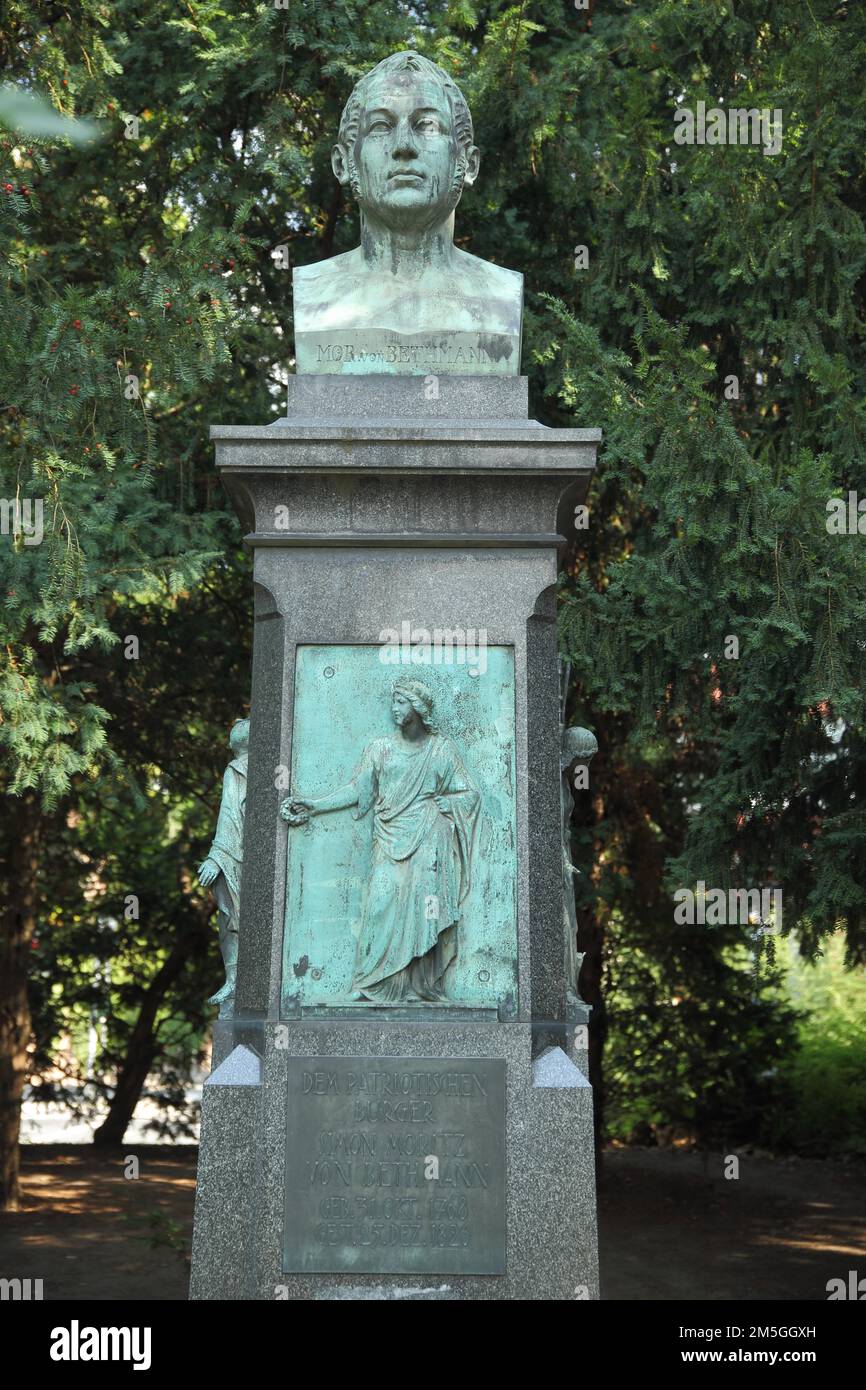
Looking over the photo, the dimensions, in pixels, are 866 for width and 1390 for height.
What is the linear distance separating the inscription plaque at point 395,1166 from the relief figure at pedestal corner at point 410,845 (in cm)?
30

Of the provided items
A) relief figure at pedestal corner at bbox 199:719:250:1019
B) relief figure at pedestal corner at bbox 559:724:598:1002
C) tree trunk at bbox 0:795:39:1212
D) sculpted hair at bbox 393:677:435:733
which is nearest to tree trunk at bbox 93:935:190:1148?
tree trunk at bbox 0:795:39:1212

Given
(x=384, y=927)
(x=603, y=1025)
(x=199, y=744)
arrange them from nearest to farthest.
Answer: (x=384, y=927)
(x=199, y=744)
(x=603, y=1025)

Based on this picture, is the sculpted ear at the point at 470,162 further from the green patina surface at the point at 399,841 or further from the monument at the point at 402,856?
the green patina surface at the point at 399,841

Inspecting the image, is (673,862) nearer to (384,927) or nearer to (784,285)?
(784,285)

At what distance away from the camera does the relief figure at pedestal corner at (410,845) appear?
235 inches

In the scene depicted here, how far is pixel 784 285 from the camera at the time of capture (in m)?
10.7

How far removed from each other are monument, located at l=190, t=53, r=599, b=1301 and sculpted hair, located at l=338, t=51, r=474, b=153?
38cm

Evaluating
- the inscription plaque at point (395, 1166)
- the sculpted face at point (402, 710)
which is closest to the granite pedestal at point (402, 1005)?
the inscription plaque at point (395, 1166)

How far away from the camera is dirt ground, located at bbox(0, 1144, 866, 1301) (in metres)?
11.4

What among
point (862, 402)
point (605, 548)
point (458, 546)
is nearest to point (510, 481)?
point (458, 546)

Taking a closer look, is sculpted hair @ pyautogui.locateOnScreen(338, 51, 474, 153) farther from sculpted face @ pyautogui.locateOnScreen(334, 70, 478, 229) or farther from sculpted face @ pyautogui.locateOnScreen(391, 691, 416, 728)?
sculpted face @ pyautogui.locateOnScreen(391, 691, 416, 728)

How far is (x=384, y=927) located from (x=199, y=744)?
7277 mm

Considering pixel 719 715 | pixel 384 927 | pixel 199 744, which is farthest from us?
pixel 199 744

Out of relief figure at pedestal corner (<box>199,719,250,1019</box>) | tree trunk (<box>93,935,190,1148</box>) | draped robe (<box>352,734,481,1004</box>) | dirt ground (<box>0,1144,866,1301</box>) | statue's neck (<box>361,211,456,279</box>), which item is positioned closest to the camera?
draped robe (<box>352,734,481,1004</box>)
